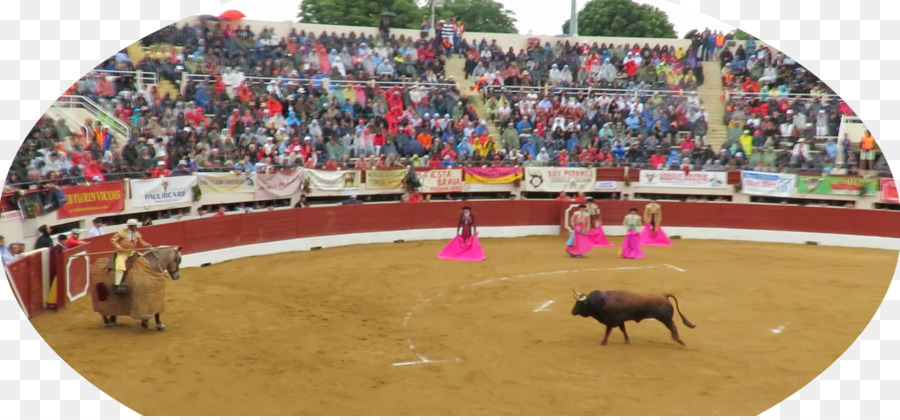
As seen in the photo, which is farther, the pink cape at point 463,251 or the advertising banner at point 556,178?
the advertising banner at point 556,178

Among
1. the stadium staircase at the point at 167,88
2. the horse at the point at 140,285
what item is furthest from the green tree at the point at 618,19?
the horse at the point at 140,285

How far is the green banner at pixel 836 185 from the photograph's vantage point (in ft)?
85.8

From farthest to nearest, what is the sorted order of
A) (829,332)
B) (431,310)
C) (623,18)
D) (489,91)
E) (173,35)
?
(623,18)
(489,91)
(173,35)
(431,310)
(829,332)

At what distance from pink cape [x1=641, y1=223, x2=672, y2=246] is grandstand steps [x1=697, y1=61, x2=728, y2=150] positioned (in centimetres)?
604

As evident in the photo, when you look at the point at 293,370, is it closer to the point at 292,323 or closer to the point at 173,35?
the point at 292,323

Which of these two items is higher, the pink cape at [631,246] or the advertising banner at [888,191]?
the advertising banner at [888,191]

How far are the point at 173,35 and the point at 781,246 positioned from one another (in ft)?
59.6

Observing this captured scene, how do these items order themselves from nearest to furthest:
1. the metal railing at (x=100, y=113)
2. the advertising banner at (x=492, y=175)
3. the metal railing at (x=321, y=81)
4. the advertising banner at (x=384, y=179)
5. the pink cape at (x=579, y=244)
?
the metal railing at (x=100, y=113) < the pink cape at (x=579, y=244) < the metal railing at (x=321, y=81) < the advertising banner at (x=384, y=179) < the advertising banner at (x=492, y=175)

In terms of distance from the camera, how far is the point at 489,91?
2939 centimetres

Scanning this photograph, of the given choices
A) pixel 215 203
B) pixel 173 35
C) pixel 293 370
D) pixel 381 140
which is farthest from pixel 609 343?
pixel 173 35

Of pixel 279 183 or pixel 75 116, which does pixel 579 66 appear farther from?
pixel 75 116

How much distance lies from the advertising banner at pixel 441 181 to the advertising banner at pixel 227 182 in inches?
214

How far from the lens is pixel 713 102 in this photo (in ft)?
99.4

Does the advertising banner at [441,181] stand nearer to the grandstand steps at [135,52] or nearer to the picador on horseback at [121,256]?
the grandstand steps at [135,52]
